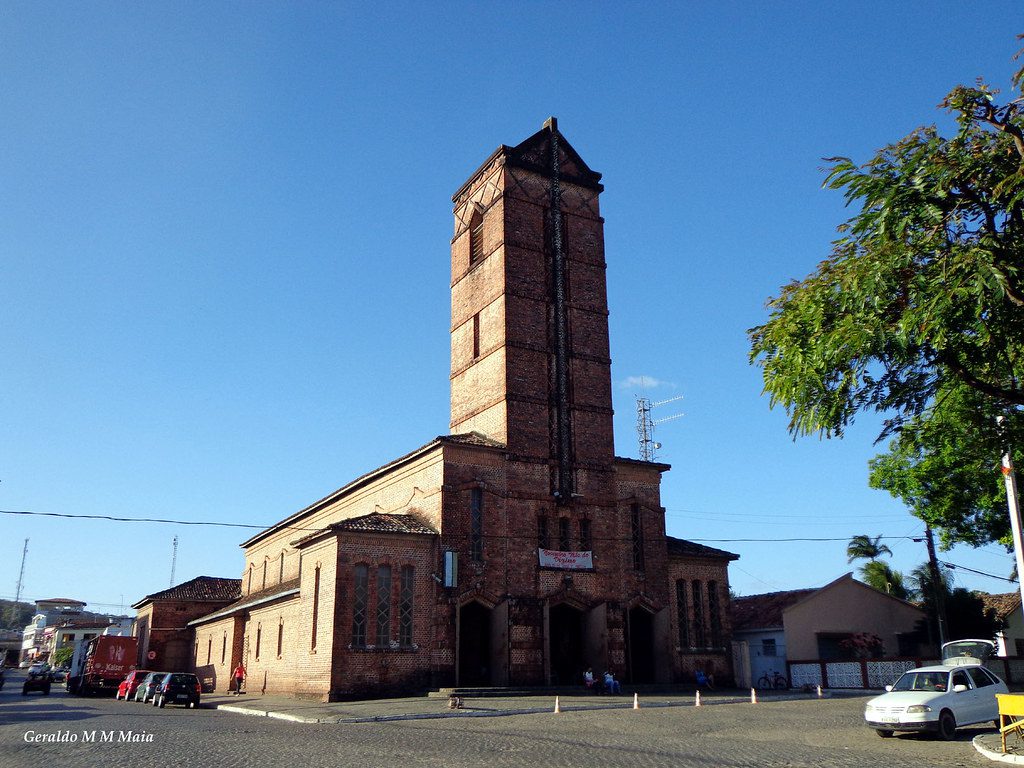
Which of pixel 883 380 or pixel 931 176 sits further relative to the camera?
pixel 883 380

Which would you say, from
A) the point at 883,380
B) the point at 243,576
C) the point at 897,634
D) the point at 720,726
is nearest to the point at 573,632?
the point at 720,726

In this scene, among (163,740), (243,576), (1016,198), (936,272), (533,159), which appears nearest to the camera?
(1016,198)

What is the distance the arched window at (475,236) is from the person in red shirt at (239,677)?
2275 centimetres

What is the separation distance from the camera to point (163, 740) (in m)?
17.3

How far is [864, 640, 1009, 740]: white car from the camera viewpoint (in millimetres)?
17000

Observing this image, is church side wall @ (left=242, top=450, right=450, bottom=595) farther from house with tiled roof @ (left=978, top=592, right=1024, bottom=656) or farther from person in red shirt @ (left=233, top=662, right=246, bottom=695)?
house with tiled roof @ (left=978, top=592, right=1024, bottom=656)

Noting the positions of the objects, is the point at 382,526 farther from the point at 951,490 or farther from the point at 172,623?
the point at 172,623

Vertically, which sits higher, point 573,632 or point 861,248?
point 861,248

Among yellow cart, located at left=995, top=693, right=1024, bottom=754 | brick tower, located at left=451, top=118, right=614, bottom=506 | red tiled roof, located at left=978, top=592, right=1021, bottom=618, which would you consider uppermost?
brick tower, located at left=451, top=118, right=614, bottom=506

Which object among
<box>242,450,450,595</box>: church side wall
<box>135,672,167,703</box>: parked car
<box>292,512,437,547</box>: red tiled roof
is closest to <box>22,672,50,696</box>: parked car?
<box>242,450,450,595</box>: church side wall

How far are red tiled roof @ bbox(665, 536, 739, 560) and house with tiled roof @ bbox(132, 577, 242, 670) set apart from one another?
110 feet

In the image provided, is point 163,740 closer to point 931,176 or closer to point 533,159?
point 931,176

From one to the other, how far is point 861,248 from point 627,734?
11320mm

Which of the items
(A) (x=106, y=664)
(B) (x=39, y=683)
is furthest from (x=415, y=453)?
(B) (x=39, y=683)
